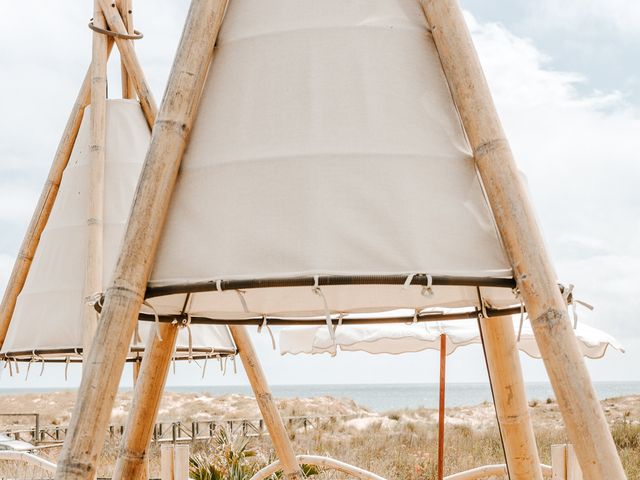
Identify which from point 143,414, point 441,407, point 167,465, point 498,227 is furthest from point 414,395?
point 498,227

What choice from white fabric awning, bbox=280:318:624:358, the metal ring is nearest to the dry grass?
white fabric awning, bbox=280:318:624:358

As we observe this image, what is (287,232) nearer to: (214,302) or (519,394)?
(214,302)

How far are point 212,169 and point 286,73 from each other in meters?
0.53

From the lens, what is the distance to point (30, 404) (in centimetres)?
4250

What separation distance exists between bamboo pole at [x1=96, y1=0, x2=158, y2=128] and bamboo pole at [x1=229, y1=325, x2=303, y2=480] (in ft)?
8.07

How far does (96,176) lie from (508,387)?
3.96 meters

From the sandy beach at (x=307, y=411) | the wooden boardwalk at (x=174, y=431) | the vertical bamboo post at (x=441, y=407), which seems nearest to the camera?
the vertical bamboo post at (x=441, y=407)

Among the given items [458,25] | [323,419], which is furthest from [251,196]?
[323,419]

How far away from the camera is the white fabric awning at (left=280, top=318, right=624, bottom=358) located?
787 centimetres

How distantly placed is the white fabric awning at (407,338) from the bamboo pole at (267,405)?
1556mm

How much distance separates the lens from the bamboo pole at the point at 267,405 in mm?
6215

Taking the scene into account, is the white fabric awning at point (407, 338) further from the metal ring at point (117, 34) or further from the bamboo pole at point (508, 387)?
the metal ring at point (117, 34)

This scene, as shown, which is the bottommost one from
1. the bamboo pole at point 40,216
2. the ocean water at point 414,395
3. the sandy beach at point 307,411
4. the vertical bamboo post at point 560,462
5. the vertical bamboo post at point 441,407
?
the vertical bamboo post at point 560,462

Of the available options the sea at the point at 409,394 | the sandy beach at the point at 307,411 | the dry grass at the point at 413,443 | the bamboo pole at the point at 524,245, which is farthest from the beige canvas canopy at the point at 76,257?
the sea at the point at 409,394
